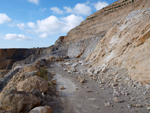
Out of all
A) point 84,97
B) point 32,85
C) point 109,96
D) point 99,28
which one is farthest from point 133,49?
point 99,28

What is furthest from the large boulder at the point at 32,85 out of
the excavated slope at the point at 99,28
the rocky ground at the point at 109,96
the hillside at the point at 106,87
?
the excavated slope at the point at 99,28

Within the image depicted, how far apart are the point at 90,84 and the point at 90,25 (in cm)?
2156

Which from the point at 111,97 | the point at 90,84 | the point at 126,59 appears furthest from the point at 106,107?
the point at 126,59

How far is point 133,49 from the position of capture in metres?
6.95

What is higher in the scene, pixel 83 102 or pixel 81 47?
pixel 81 47

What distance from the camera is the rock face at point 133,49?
564 centimetres

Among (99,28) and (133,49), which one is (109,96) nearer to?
(133,49)

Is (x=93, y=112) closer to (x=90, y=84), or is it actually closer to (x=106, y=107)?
(x=106, y=107)

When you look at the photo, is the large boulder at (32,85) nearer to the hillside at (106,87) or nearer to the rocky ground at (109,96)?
the hillside at (106,87)

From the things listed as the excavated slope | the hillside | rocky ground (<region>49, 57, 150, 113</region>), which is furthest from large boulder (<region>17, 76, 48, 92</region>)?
the excavated slope

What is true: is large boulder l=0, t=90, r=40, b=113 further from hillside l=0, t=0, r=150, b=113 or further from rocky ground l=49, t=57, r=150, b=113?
rocky ground l=49, t=57, r=150, b=113

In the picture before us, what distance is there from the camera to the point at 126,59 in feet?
22.7

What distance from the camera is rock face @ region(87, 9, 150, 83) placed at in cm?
564

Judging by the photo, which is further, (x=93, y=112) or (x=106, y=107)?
(x=106, y=107)
